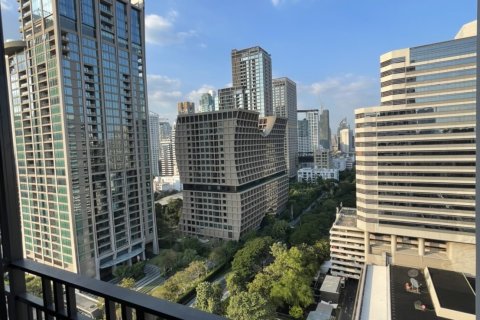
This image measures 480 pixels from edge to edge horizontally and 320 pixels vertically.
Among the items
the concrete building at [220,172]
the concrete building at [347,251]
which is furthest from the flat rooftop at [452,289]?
the concrete building at [220,172]

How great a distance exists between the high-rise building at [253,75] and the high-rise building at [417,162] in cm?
1021

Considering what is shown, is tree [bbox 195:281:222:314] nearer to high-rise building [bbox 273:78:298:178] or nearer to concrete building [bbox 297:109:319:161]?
high-rise building [bbox 273:78:298:178]

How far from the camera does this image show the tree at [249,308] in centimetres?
432

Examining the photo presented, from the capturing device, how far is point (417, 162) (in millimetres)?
6375

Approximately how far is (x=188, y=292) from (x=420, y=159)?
19.4 ft

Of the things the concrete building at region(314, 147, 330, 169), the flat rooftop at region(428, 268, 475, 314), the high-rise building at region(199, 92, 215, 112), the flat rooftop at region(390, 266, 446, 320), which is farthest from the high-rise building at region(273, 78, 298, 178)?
the flat rooftop at region(428, 268, 475, 314)

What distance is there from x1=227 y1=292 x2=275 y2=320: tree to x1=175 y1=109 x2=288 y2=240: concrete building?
5324 millimetres

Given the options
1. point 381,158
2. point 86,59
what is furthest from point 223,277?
point 86,59

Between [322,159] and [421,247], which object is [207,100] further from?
[322,159]

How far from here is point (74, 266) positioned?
275 inches

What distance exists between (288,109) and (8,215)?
21.0 metres

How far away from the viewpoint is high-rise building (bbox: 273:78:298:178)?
2019cm

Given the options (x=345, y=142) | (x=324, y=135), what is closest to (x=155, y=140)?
(x=324, y=135)

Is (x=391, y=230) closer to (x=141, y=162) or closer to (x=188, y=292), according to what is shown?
(x=188, y=292)
